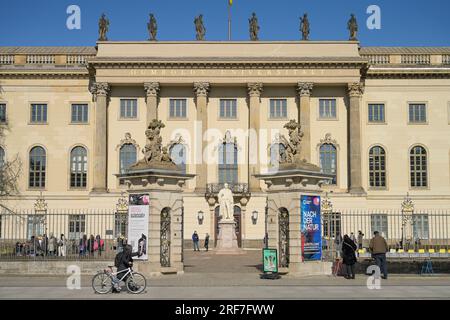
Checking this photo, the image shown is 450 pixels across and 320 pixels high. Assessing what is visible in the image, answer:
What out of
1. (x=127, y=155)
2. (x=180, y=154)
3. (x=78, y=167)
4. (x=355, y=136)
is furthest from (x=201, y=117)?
(x=355, y=136)

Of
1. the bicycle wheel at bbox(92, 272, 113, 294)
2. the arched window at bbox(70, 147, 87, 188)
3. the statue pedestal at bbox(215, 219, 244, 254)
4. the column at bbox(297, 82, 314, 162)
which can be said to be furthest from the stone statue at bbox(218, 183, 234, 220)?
the bicycle wheel at bbox(92, 272, 113, 294)

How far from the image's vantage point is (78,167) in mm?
57000

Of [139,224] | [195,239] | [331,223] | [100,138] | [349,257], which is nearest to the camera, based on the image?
[349,257]

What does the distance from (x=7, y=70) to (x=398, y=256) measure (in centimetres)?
4004

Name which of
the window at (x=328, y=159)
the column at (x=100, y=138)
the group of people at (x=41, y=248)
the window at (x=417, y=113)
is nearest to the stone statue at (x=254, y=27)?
the window at (x=328, y=159)

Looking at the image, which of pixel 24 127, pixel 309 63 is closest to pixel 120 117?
pixel 24 127

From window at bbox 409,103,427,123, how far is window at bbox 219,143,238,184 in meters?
15.3

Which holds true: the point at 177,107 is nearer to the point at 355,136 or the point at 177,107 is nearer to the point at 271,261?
the point at 355,136

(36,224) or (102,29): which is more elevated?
(102,29)

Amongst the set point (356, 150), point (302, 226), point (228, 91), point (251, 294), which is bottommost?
point (251, 294)

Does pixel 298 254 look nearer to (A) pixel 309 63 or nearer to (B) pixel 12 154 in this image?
(A) pixel 309 63

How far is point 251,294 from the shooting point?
18.2 m

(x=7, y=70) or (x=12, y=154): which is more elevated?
(x=7, y=70)

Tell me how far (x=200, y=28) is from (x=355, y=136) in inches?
616
